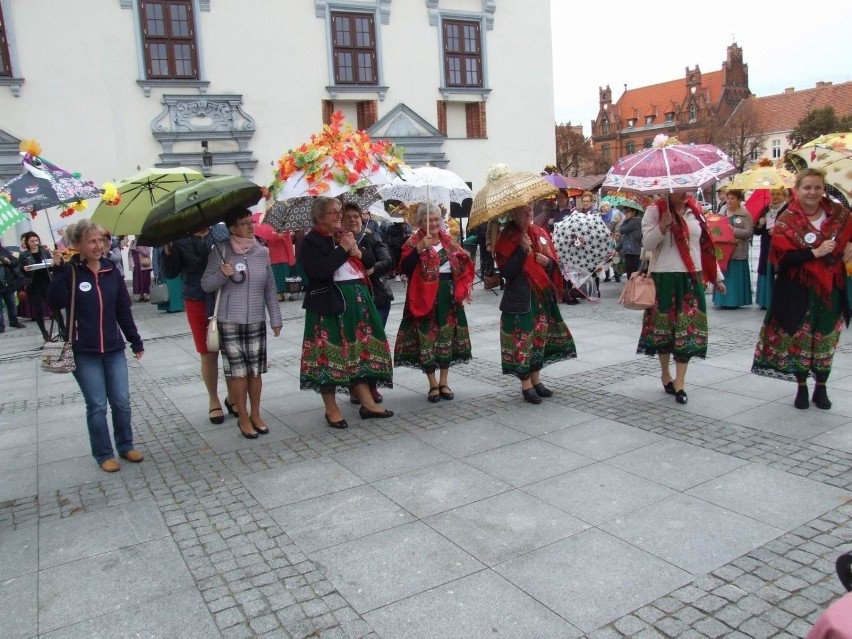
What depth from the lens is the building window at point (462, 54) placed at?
21.5 meters

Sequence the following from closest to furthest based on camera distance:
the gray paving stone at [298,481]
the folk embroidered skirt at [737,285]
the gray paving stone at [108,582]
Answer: the gray paving stone at [108,582] < the gray paving stone at [298,481] < the folk embroidered skirt at [737,285]

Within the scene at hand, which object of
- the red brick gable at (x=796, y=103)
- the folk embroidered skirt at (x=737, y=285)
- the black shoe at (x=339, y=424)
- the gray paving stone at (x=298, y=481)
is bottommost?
the gray paving stone at (x=298, y=481)

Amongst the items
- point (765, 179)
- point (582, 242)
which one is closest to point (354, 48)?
point (582, 242)

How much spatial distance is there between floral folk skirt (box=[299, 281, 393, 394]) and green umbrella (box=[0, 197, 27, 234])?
2.49 m

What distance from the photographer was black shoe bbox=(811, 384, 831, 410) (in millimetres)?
5047

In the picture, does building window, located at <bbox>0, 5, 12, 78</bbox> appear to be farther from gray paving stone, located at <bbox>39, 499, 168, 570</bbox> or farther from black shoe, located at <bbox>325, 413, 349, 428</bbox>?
gray paving stone, located at <bbox>39, 499, 168, 570</bbox>

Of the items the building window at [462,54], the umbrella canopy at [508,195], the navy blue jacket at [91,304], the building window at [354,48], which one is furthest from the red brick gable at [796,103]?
the navy blue jacket at [91,304]

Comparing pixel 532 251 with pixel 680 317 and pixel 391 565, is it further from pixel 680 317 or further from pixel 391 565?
pixel 391 565

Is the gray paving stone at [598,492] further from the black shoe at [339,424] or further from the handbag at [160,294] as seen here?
the handbag at [160,294]

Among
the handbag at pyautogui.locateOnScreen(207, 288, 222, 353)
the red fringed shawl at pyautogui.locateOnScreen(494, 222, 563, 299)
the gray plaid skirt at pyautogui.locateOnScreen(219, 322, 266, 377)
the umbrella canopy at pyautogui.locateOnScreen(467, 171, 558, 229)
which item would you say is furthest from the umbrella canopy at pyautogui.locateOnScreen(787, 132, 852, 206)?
the handbag at pyautogui.locateOnScreen(207, 288, 222, 353)

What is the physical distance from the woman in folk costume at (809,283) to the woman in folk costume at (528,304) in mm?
1575

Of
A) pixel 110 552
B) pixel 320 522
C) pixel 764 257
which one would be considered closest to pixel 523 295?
pixel 320 522

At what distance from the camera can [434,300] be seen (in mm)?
5570

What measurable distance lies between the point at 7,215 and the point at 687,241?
5.25m
